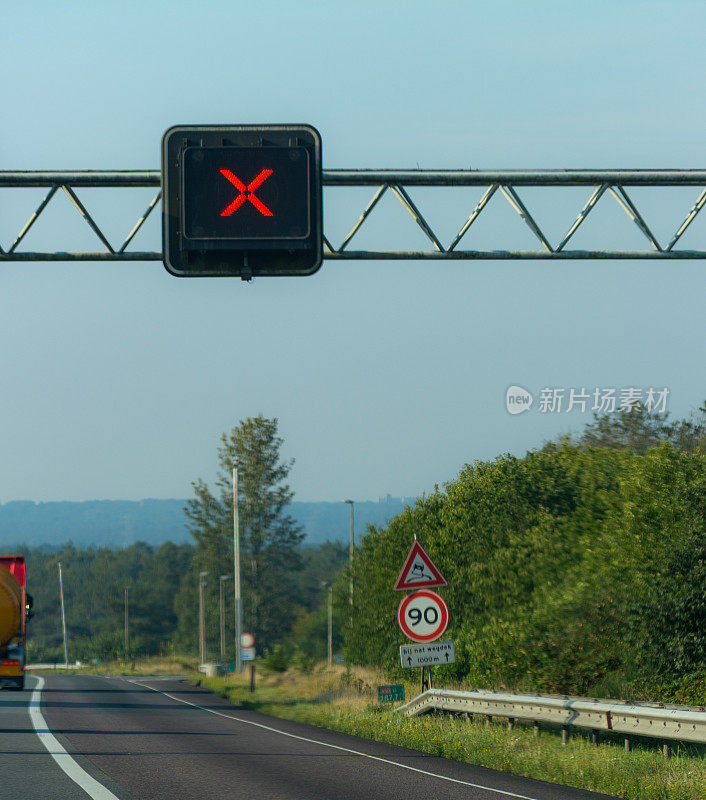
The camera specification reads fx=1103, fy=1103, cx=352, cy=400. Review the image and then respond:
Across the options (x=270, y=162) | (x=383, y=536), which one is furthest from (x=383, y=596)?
(x=270, y=162)

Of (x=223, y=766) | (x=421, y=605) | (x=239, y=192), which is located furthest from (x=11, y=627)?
(x=239, y=192)

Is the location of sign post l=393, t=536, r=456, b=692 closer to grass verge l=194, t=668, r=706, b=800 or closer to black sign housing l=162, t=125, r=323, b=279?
grass verge l=194, t=668, r=706, b=800

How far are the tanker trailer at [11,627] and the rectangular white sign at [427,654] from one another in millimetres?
6398

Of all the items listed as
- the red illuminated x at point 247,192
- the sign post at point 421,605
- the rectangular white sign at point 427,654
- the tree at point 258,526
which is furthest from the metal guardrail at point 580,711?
the tree at point 258,526

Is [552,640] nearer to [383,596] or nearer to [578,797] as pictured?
[578,797]

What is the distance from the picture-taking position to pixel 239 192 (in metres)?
10.8

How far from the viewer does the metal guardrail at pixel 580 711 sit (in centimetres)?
1217

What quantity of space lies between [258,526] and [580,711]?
91279 mm

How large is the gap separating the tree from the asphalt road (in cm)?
7862

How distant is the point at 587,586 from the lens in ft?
71.7

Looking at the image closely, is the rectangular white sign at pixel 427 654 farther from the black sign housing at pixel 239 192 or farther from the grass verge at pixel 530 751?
the black sign housing at pixel 239 192

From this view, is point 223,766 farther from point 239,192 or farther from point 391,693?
point 239,192

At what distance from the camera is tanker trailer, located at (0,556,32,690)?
1817 centimetres

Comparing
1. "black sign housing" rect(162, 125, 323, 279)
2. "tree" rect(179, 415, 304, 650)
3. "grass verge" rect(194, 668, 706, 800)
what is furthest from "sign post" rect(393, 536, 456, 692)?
"tree" rect(179, 415, 304, 650)
